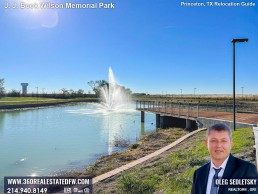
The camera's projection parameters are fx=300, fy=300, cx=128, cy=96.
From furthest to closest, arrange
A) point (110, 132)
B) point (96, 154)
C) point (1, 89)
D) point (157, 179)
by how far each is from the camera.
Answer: point (1, 89) < point (110, 132) < point (96, 154) < point (157, 179)

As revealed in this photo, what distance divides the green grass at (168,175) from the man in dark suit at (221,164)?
153 inches

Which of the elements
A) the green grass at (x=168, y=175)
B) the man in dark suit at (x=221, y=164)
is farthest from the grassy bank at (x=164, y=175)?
the man in dark suit at (x=221, y=164)

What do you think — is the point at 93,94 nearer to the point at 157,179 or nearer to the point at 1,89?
the point at 1,89

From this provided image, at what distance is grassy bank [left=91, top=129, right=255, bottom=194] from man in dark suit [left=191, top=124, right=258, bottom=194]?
12.8ft

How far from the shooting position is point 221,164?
2719mm

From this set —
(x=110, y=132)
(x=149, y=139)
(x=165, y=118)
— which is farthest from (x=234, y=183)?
(x=165, y=118)

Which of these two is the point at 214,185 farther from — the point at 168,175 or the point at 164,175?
the point at 164,175

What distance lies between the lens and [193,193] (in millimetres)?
2787

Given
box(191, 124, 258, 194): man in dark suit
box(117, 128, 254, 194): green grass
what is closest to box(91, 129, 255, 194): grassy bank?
box(117, 128, 254, 194): green grass

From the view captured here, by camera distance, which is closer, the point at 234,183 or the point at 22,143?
the point at 234,183

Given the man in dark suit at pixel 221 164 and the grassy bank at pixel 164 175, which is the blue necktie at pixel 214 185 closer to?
the man in dark suit at pixel 221 164

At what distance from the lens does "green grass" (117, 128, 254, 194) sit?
23.2 feet

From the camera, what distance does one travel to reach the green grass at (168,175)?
23.2 feet

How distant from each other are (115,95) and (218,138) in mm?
72714
